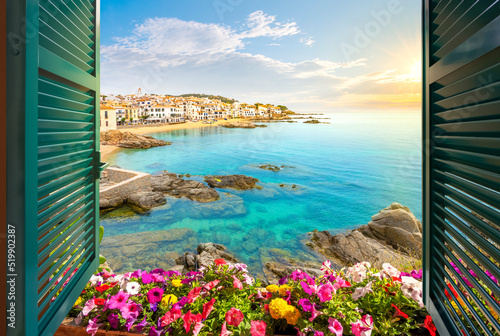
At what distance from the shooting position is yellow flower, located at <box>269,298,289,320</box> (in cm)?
114

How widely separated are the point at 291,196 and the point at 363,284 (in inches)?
411

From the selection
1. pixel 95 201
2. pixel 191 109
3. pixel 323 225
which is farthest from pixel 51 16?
pixel 191 109

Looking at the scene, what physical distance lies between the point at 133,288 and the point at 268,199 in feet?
32.0

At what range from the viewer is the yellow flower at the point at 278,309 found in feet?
3.73

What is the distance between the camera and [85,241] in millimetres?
1266

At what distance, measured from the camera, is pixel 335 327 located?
108cm

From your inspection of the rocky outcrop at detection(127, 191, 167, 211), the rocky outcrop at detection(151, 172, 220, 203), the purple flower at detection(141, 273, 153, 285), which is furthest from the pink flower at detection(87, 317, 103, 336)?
the rocky outcrop at detection(151, 172, 220, 203)

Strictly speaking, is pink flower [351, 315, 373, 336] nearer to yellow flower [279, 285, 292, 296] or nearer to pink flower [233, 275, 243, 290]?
yellow flower [279, 285, 292, 296]

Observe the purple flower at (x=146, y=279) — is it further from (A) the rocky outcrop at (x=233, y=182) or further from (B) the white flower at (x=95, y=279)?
(A) the rocky outcrop at (x=233, y=182)

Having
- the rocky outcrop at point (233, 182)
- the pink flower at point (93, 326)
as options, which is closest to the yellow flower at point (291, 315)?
the pink flower at point (93, 326)

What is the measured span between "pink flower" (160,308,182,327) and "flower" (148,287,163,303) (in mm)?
134

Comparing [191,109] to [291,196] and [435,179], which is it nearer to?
[291,196]

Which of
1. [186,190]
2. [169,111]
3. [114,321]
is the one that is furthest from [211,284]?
[169,111]

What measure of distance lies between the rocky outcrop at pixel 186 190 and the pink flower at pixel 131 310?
8672mm
